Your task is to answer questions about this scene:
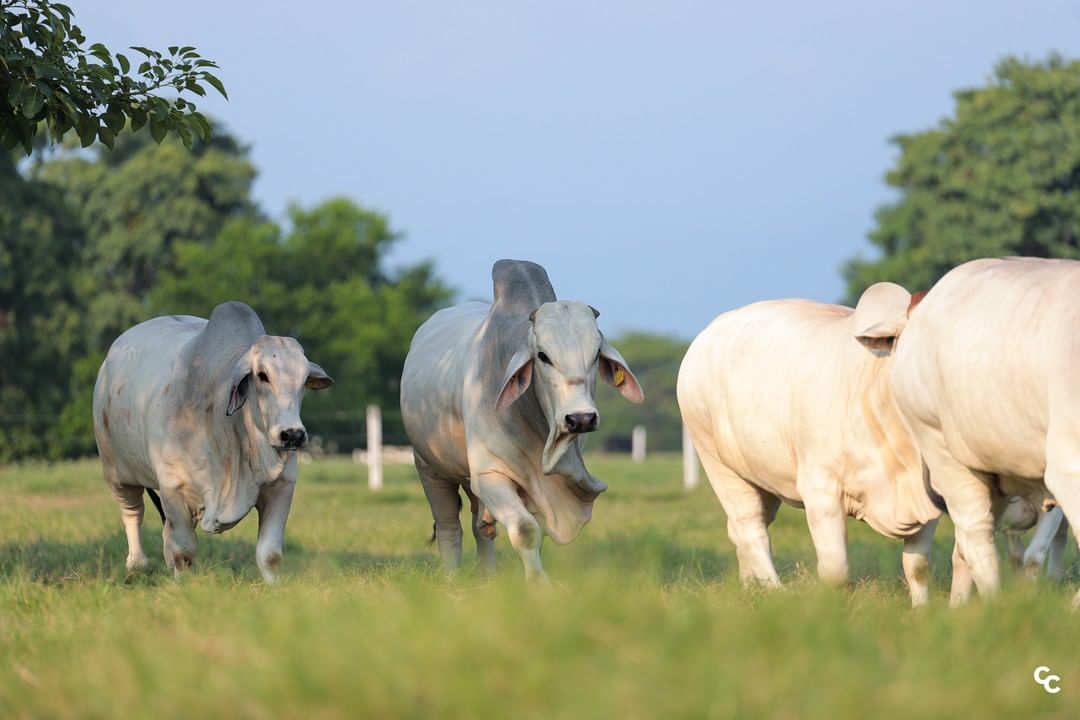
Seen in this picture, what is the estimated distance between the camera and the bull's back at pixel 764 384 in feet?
23.9

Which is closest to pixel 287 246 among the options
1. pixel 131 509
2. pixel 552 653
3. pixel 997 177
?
pixel 997 177

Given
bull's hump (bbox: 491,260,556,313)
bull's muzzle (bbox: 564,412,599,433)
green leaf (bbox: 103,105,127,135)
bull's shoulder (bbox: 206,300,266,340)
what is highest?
green leaf (bbox: 103,105,127,135)

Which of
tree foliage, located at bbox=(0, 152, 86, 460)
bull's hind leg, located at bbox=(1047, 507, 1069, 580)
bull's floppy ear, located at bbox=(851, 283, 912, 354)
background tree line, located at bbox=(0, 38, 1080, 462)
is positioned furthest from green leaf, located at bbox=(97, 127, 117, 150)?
tree foliage, located at bbox=(0, 152, 86, 460)

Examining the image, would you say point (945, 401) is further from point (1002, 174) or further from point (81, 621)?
point (1002, 174)

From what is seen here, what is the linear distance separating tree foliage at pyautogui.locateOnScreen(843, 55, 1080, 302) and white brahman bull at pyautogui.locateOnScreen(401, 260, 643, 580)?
32.8 meters

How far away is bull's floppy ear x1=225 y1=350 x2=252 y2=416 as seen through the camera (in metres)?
7.98

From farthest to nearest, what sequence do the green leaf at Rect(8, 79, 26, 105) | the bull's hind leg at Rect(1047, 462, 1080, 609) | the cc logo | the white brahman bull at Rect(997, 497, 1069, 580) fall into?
the white brahman bull at Rect(997, 497, 1069, 580), the green leaf at Rect(8, 79, 26, 105), the bull's hind leg at Rect(1047, 462, 1080, 609), the cc logo

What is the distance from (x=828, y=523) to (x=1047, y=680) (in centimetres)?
304

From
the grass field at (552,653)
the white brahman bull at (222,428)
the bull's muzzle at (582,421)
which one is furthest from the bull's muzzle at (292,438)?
the grass field at (552,653)

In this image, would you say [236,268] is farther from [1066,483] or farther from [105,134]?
[1066,483]

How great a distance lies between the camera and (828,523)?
279 inches

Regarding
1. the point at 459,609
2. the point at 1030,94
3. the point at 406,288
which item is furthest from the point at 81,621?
the point at 406,288

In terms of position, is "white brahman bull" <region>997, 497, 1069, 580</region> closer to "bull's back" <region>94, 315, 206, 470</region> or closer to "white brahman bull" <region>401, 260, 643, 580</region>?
"white brahman bull" <region>401, 260, 643, 580</region>

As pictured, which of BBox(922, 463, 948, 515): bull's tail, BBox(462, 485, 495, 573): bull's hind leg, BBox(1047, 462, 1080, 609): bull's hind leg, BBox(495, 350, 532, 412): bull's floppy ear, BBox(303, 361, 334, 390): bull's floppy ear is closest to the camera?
BBox(1047, 462, 1080, 609): bull's hind leg
